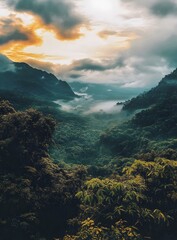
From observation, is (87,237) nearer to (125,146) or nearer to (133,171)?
(133,171)

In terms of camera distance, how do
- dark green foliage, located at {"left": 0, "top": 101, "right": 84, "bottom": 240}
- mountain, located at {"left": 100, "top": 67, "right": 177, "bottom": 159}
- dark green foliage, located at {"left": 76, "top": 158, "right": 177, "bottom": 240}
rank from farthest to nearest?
mountain, located at {"left": 100, "top": 67, "right": 177, "bottom": 159}, dark green foliage, located at {"left": 0, "top": 101, "right": 84, "bottom": 240}, dark green foliage, located at {"left": 76, "top": 158, "right": 177, "bottom": 240}

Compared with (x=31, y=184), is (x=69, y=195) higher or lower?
lower

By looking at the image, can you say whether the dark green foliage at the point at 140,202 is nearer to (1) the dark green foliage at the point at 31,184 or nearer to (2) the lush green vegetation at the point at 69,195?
(2) the lush green vegetation at the point at 69,195

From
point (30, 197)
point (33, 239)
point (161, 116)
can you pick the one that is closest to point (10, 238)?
point (33, 239)

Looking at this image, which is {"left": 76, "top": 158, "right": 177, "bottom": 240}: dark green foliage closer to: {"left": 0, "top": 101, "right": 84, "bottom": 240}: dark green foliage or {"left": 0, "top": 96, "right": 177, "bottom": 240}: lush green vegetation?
{"left": 0, "top": 96, "right": 177, "bottom": 240}: lush green vegetation

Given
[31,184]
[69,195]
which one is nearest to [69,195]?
[69,195]

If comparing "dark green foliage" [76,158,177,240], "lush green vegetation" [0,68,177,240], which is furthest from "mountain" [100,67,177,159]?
"dark green foliage" [76,158,177,240]

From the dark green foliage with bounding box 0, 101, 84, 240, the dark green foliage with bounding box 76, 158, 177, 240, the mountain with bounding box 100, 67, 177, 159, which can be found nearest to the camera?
the dark green foliage with bounding box 76, 158, 177, 240

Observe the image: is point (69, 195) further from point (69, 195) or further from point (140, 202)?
point (140, 202)

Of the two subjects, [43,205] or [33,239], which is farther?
[43,205]

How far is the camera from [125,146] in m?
141

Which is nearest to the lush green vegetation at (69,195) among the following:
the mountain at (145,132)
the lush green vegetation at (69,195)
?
the lush green vegetation at (69,195)

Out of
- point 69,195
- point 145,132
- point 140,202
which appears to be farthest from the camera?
point 145,132

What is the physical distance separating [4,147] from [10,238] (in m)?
10.3
